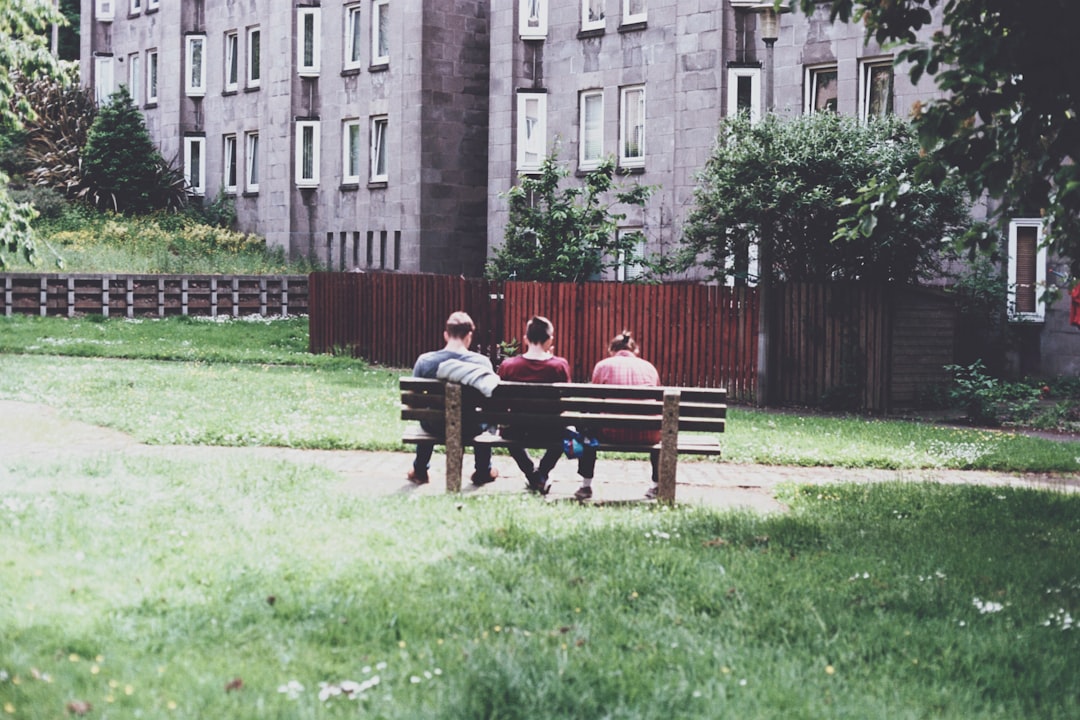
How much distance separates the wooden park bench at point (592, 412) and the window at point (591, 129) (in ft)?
75.3

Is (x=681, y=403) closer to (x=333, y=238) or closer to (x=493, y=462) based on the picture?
(x=493, y=462)

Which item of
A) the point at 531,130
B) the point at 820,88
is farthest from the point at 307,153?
the point at 820,88

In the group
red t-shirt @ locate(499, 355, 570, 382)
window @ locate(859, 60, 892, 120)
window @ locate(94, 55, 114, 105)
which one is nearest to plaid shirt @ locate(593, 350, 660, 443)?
red t-shirt @ locate(499, 355, 570, 382)

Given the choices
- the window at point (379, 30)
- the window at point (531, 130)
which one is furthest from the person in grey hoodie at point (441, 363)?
the window at point (379, 30)

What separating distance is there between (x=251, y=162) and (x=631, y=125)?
16.7 m

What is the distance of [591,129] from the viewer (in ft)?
112

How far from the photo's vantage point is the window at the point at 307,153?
42562 mm

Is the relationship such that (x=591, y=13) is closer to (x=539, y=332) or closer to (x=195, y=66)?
(x=195, y=66)

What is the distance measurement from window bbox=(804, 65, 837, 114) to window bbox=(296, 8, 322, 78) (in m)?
17.8

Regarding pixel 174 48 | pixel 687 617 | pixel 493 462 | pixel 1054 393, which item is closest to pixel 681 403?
pixel 493 462

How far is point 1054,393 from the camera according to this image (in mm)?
23500

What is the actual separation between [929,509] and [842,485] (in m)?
1.36

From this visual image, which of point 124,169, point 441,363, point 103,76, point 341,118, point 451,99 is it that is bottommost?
point 441,363

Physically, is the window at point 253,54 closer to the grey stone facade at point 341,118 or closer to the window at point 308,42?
the grey stone facade at point 341,118
